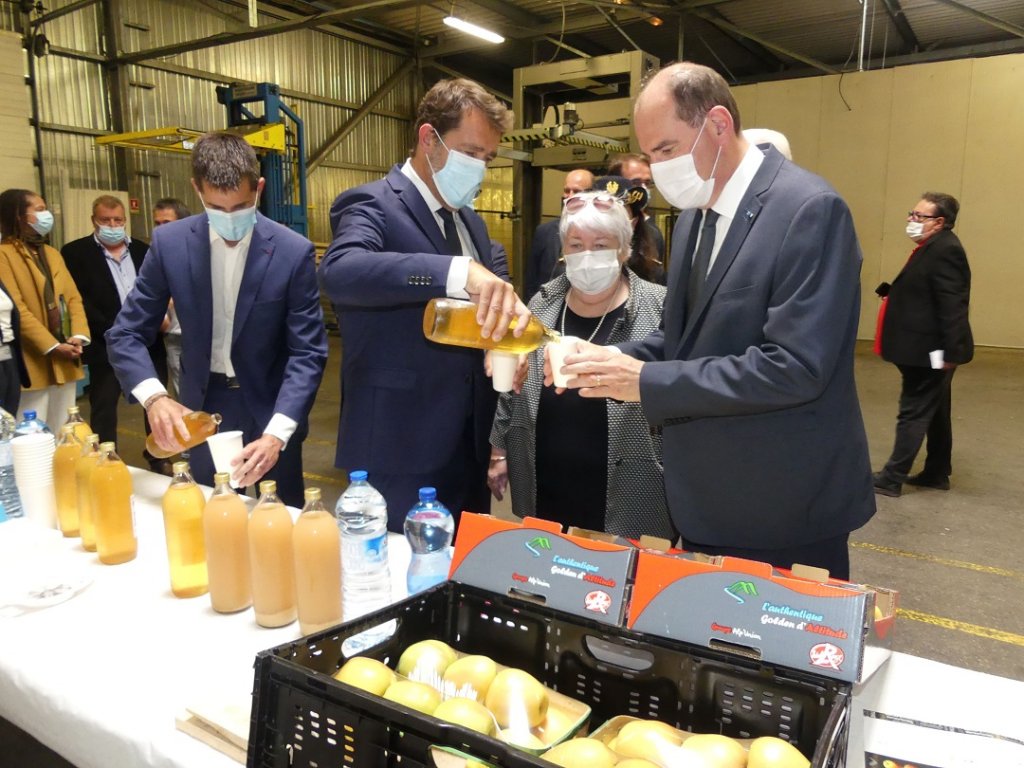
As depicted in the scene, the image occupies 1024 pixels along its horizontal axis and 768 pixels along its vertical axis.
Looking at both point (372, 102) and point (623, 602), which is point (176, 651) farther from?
point (372, 102)

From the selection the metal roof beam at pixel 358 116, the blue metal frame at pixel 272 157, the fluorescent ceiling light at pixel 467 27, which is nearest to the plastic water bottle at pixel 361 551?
the blue metal frame at pixel 272 157

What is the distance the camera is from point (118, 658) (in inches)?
48.8

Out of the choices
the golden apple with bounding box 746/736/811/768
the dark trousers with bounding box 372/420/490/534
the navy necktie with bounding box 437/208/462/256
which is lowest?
the dark trousers with bounding box 372/420/490/534

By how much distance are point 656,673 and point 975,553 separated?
11.6 ft

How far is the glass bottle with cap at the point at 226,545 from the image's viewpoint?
1.37 m

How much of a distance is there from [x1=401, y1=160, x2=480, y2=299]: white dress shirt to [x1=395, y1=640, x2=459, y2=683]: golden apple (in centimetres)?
77

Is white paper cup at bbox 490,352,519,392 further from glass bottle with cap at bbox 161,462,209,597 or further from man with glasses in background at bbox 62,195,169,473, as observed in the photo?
man with glasses in background at bbox 62,195,169,473

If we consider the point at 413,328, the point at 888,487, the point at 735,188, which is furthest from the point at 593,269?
the point at 888,487

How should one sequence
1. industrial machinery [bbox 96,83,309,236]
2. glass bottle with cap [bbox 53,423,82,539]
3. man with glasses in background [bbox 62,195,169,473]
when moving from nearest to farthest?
glass bottle with cap [bbox 53,423,82,539] < man with glasses in background [bbox 62,195,169,473] < industrial machinery [bbox 96,83,309,236]

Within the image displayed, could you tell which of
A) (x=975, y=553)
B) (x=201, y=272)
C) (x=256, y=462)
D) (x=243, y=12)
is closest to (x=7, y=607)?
(x=256, y=462)

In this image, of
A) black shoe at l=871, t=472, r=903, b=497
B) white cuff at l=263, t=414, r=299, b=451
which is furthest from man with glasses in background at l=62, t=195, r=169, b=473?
black shoe at l=871, t=472, r=903, b=497

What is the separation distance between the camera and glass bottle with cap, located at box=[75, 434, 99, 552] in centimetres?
165

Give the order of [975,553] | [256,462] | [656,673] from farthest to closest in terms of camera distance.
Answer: [975,553], [256,462], [656,673]

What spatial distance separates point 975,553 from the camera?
3787 millimetres
